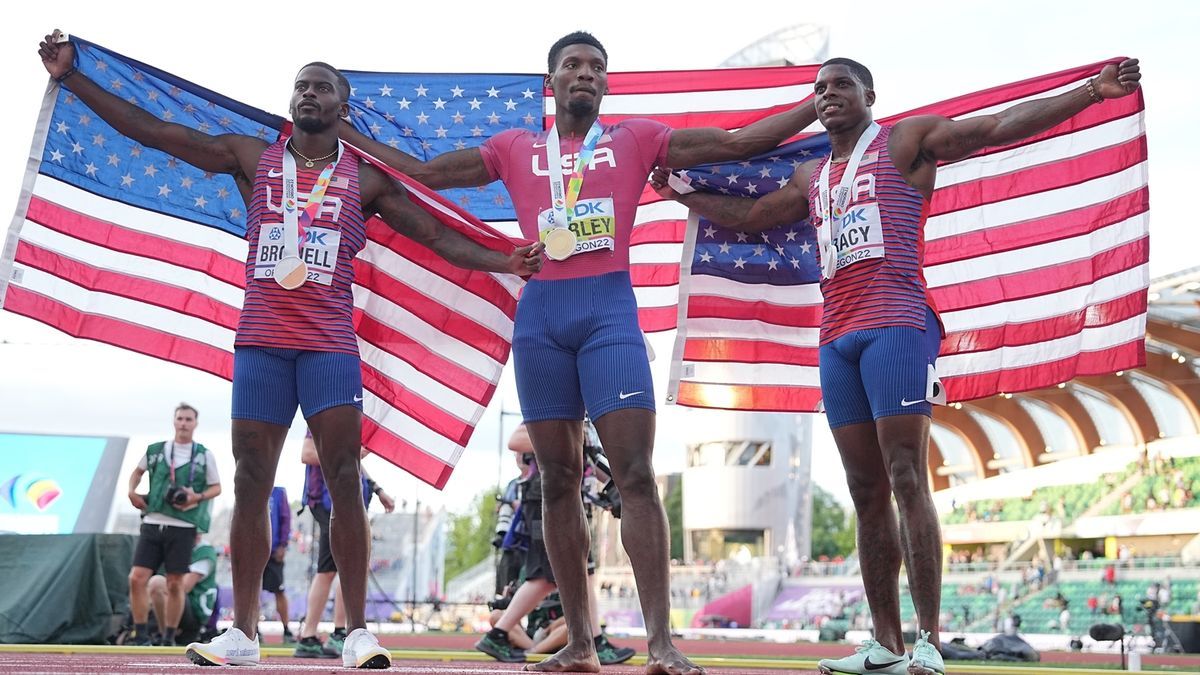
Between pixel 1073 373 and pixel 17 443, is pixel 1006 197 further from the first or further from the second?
pixel 17 443

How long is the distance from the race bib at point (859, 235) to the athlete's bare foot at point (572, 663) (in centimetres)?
186

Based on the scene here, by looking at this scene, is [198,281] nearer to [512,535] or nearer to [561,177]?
[561,177]

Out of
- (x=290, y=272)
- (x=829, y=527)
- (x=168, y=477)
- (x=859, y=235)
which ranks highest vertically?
(x=829, y=527)

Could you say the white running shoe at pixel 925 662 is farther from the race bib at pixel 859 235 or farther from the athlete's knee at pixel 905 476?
the race bib at pixel 859 235

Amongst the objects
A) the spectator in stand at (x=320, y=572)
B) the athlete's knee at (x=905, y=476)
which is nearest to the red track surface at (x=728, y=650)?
the spectator in stand at (x=320, y=572)

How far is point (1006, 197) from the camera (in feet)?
22.6

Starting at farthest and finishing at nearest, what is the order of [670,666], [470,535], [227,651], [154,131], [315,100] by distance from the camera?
[470,535] → [154,131] → [315,100] → [227,651] → [670,666]

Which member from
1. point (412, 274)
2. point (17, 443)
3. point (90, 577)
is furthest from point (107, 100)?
point (17, 443)

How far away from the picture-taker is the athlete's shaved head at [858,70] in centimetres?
530

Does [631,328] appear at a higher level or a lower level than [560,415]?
higher

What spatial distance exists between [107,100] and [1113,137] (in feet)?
16.6

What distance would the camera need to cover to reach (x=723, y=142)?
17.5 ft

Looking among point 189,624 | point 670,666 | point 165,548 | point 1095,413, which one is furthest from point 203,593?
point 1095,413

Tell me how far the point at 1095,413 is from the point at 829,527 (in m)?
64.0
